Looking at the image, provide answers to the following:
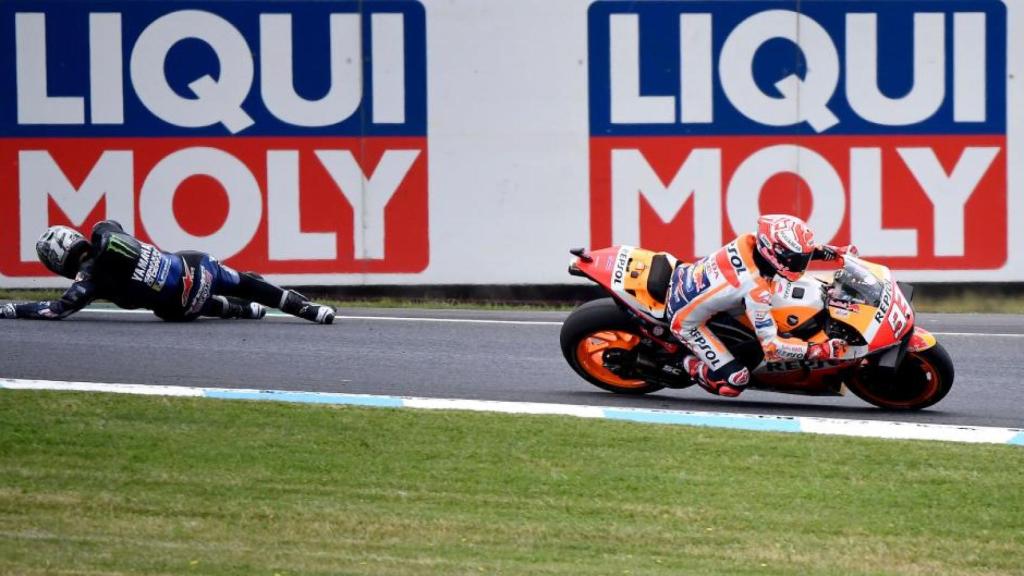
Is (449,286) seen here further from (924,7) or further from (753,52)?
(924,7)

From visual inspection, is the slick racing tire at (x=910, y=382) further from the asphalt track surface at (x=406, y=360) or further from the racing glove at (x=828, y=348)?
the racing glove at (x=828, y=348)

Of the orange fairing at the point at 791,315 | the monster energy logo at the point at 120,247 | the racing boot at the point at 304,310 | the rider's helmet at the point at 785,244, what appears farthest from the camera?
the racing boot at the point at 304,310

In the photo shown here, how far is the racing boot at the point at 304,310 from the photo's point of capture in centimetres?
1409

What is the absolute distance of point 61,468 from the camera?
881cm

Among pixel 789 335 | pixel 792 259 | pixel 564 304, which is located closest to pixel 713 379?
pixel 789 335

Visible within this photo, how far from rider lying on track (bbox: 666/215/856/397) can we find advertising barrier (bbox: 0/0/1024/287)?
20.6ft

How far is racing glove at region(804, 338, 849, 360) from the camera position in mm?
10109

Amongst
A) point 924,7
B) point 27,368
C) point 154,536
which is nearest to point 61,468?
point 154,536

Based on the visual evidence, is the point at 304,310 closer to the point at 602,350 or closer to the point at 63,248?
the point at 63,248

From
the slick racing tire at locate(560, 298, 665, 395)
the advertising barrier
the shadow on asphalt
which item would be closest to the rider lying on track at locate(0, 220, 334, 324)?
the advertising barrier

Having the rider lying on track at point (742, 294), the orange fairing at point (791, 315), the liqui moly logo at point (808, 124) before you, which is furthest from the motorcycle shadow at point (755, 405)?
the liqui moly logo at point (808, 124)

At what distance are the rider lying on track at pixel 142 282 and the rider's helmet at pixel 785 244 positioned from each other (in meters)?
5.13

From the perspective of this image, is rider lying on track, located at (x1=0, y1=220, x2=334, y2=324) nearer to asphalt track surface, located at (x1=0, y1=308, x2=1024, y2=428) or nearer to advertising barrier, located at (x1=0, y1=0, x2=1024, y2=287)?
asphalt track surface, located at (x1=0, y1=308, x2=1024, y2=428)

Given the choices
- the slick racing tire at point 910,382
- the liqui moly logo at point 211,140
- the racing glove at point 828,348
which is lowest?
the slick racing tire at point 910,382
